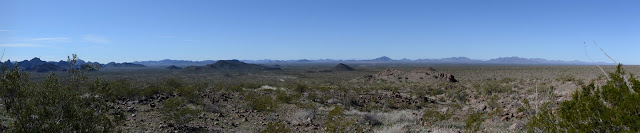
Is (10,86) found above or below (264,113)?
above

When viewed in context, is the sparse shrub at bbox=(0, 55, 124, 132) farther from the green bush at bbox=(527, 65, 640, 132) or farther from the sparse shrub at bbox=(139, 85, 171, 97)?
the sparse shrub at bbox=(139, 85, 171, 97)

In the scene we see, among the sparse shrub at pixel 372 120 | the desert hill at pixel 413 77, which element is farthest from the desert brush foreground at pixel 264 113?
the desert hill at pixel 413 77

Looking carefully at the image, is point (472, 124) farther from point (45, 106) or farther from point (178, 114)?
point (45, 106)

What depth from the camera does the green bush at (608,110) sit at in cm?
355

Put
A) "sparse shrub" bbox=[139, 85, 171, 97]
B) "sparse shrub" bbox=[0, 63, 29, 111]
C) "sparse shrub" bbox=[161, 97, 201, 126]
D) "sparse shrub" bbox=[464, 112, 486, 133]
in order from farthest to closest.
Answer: "sparse shrub" bbox=[139, 85, 171, 97] → "sparse shrub" bbox=[161, 97, 201, 126] → "sparse shrub" bbox=[464, 112, 486, 133] → "sparse shrub" bbox=[0, 63, 29, 111]

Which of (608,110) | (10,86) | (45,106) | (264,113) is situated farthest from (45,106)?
(608,110)

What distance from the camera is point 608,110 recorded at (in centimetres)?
380

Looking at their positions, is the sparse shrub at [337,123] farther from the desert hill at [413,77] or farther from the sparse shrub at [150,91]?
the desert hill at [413,77]

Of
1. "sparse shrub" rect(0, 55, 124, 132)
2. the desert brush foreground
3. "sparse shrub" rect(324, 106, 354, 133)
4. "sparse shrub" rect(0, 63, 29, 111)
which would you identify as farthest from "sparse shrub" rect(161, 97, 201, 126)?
"sparse shrub" rect(0, 63, 29, 111)

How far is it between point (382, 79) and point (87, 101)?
123ft

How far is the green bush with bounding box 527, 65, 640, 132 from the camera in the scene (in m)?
3.55

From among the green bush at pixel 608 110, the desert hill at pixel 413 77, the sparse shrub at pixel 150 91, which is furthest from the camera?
the desert hill at pixel 413 77

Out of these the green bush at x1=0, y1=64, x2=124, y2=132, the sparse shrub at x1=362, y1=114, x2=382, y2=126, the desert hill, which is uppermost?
the green bush at x1=0, y1=64, x2=124, y2=132

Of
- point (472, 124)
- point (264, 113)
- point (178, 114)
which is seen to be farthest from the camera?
point (264, 113)
